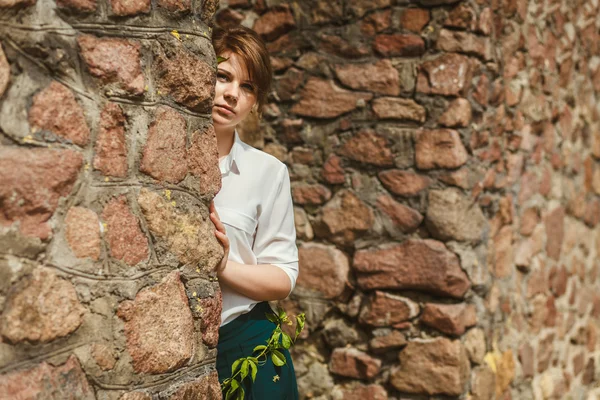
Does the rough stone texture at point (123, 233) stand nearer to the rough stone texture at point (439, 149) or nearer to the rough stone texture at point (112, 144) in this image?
the rough stone texture at point (112, 144)

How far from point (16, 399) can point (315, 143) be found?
2222 millimetres

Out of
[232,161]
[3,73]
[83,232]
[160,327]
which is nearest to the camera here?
[3,73]

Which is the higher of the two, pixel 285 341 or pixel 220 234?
pixel 220 234

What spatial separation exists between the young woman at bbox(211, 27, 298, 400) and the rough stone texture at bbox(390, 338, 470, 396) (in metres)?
1.19

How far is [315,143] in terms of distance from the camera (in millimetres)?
3121

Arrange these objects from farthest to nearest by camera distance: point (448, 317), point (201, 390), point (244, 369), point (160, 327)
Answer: point (448, 317) < point (244, 369) < point (201, 390) < point (160, 327)

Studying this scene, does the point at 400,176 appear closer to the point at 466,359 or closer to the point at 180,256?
the point at 466,359

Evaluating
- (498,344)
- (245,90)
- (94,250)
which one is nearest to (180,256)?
(94,250)

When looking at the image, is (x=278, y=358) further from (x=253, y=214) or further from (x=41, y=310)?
(x=41, y=310)

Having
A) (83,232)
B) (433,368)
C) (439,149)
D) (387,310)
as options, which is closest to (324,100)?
(439,149)

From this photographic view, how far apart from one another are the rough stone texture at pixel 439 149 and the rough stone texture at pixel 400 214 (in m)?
0.19

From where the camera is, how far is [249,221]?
1.70 m

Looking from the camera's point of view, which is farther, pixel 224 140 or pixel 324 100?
pixel 324 100

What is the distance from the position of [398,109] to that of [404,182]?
1.02 feet
